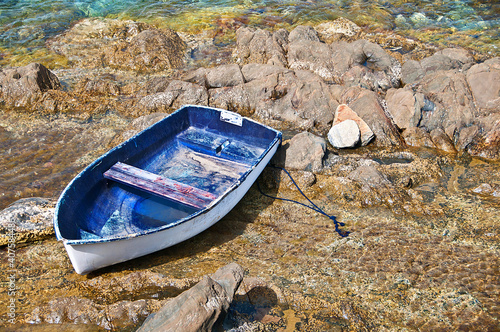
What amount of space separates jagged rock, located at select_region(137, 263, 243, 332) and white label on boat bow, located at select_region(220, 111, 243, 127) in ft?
13.7

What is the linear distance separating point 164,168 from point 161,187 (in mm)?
1309

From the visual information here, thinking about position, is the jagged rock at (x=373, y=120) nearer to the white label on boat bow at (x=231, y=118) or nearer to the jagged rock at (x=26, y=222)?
the white label on boat bow at (x=231, y=118)

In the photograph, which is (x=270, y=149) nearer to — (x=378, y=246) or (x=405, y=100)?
(x=378, y=246)

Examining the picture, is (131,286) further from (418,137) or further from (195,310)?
(418,137)

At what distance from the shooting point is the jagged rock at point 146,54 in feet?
38.6

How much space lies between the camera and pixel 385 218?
244 inches

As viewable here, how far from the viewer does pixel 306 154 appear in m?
7.39

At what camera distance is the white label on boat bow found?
763cm

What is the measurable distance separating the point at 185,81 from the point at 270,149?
4.52 m

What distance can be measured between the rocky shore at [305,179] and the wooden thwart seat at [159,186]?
674 mm

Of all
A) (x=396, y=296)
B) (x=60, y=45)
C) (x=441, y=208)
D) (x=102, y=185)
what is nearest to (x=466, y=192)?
(x=441, y=208)

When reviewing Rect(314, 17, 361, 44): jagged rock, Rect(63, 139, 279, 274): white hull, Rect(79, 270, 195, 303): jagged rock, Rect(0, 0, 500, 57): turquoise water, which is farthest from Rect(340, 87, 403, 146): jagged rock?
Rect(0, 0, 500, 57): turquoise water

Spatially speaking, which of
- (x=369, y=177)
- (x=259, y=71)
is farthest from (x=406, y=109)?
(x=259, y=71)

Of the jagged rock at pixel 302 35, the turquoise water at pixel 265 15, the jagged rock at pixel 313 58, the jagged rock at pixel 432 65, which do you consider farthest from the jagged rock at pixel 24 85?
the jagged rock at pixel 432 65
